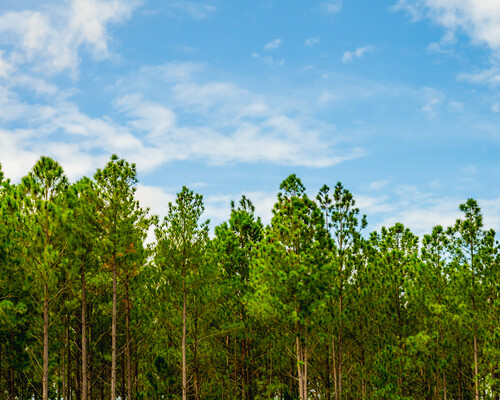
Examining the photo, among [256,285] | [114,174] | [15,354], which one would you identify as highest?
[114,174]

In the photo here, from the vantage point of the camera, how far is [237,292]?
23.5 metres

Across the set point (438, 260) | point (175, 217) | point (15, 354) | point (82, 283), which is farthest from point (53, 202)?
point (438, 260)

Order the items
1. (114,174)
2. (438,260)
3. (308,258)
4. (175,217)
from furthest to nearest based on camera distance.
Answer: (438,260) → (175,217) → (114,174) → (308,258)

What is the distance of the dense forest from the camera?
17.9 m

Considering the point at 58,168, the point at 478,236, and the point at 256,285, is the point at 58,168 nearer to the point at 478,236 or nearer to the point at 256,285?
the point at 256,285

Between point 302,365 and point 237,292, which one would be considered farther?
point 237,292

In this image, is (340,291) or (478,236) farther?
(478,236)

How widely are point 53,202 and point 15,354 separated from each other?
6.97 m

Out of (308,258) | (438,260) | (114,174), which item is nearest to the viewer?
(308,258)

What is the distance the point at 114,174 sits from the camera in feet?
62.9

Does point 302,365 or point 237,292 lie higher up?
point 237,292

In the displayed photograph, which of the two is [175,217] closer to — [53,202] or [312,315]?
[53,202]

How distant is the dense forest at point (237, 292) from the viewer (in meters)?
17.9

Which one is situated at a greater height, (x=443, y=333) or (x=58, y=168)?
(x=58, y=168)
